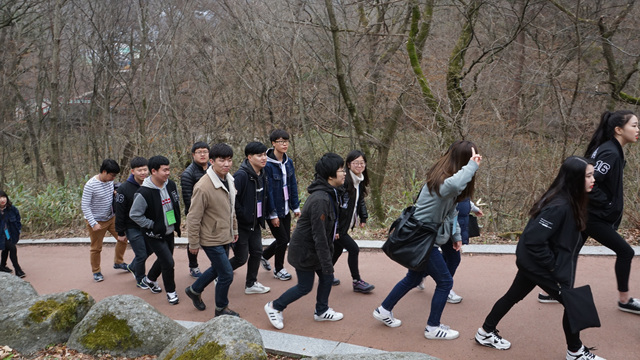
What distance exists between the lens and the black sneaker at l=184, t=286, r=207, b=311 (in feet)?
17.5

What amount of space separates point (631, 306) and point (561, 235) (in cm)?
163

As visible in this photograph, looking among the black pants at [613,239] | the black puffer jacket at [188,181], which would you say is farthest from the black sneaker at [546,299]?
the black puffer jacket at [188,181]

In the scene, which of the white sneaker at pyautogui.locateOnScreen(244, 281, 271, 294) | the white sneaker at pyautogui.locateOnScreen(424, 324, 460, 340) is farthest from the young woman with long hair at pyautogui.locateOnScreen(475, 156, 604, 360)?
the white sneaker at pyautogui.locateOnScreen(244, 281, 271, 294)

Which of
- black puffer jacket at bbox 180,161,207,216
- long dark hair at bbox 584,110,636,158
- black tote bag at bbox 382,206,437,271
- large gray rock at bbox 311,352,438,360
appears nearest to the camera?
large gray rock at bbox 311,352,438,360

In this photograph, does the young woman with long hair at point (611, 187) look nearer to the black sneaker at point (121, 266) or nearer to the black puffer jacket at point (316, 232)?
the black puffer jacket at point (316, 232)

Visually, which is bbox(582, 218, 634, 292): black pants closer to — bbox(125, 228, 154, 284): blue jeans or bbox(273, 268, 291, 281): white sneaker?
bbox(273, 268, 291, 281): white sneaker

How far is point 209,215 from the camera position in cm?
495

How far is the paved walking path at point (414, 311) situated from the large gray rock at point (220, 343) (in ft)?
2.37

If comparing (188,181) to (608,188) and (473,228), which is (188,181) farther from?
(608,188)

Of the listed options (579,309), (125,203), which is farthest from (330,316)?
(125,203)

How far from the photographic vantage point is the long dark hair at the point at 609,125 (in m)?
4.41

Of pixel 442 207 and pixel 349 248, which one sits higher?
pixel 442 207

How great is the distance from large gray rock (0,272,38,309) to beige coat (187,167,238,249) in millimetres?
2055

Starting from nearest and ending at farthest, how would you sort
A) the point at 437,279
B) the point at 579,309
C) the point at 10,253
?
the point at 579,309 < the point at 437,279 < the point at 10,253
